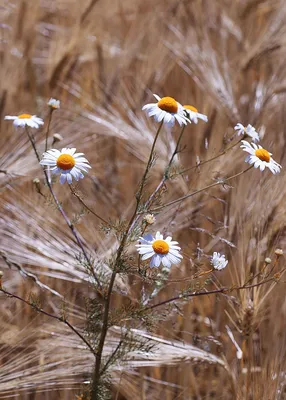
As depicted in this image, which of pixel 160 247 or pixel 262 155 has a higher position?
pixel 262 155

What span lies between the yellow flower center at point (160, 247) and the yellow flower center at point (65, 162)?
0.41ft

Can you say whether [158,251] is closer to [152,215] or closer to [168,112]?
[152,215]

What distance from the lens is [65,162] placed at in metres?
0.65

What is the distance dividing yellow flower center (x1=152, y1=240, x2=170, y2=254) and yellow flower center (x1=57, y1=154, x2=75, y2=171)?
13cm

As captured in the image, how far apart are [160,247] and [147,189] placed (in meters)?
0.25

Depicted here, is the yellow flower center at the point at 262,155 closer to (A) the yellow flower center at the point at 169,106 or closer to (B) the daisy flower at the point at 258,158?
(B) the daisy flower at the point at 258,158

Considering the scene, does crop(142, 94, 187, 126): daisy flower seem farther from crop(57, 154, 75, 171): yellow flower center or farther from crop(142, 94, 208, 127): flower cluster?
Result: crop(57, 154, 75, 171): yellow flower center

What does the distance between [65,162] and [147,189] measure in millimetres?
248

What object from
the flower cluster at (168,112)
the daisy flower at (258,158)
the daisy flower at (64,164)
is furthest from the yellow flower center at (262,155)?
the daisy flower at (64,164)

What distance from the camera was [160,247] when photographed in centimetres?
Answer: 64

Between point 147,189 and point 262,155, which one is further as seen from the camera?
point 147,189

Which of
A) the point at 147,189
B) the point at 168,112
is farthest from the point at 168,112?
the point at 147,189

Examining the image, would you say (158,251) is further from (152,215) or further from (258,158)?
(258,158)

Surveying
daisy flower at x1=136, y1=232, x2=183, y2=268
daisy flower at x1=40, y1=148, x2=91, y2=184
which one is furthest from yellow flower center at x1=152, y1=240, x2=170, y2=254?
daisy flower at x1=40, y1=148, x2=91, y2=184
